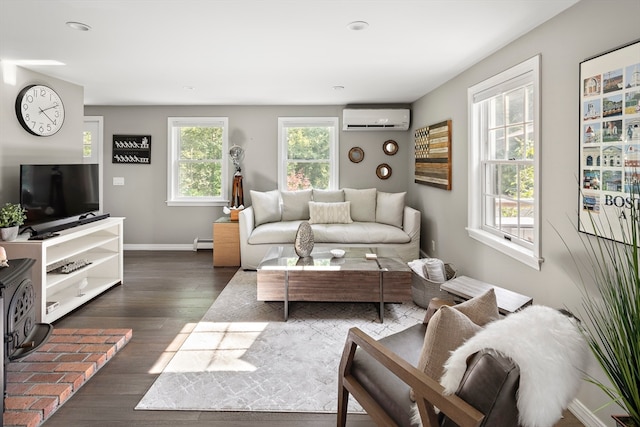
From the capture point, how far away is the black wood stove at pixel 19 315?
7.54 feet

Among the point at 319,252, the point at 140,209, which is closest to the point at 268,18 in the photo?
the point at 319,252

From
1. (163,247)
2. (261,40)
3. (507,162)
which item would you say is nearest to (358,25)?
(261,40)

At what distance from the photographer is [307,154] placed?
6250 millimetres

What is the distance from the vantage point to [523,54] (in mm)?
2848

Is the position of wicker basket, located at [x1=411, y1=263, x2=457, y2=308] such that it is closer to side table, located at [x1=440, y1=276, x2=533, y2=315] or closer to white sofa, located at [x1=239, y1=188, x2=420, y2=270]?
side table, located at [x1=440, y1=276, x2=533, y2=315]

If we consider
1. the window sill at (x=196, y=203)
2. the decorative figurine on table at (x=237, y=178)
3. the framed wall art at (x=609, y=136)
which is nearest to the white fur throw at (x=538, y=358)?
the framed wall art at (x=609, y=136)

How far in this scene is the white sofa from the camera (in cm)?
500

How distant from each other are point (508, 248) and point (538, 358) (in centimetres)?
199

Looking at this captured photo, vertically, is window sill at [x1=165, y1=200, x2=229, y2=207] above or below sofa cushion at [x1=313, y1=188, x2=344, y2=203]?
below

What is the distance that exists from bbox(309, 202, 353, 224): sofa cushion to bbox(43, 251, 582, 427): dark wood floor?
1.36m

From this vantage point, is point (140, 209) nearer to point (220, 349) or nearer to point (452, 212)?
point (220, 349)

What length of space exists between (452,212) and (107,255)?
373cm

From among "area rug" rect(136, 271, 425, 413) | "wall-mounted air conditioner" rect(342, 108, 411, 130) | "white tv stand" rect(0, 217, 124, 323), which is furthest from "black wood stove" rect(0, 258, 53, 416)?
"wall-mounted air conditioner" rect(342, 108, 411, 130)

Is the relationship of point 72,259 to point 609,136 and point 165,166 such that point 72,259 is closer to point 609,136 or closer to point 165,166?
point 165,166
